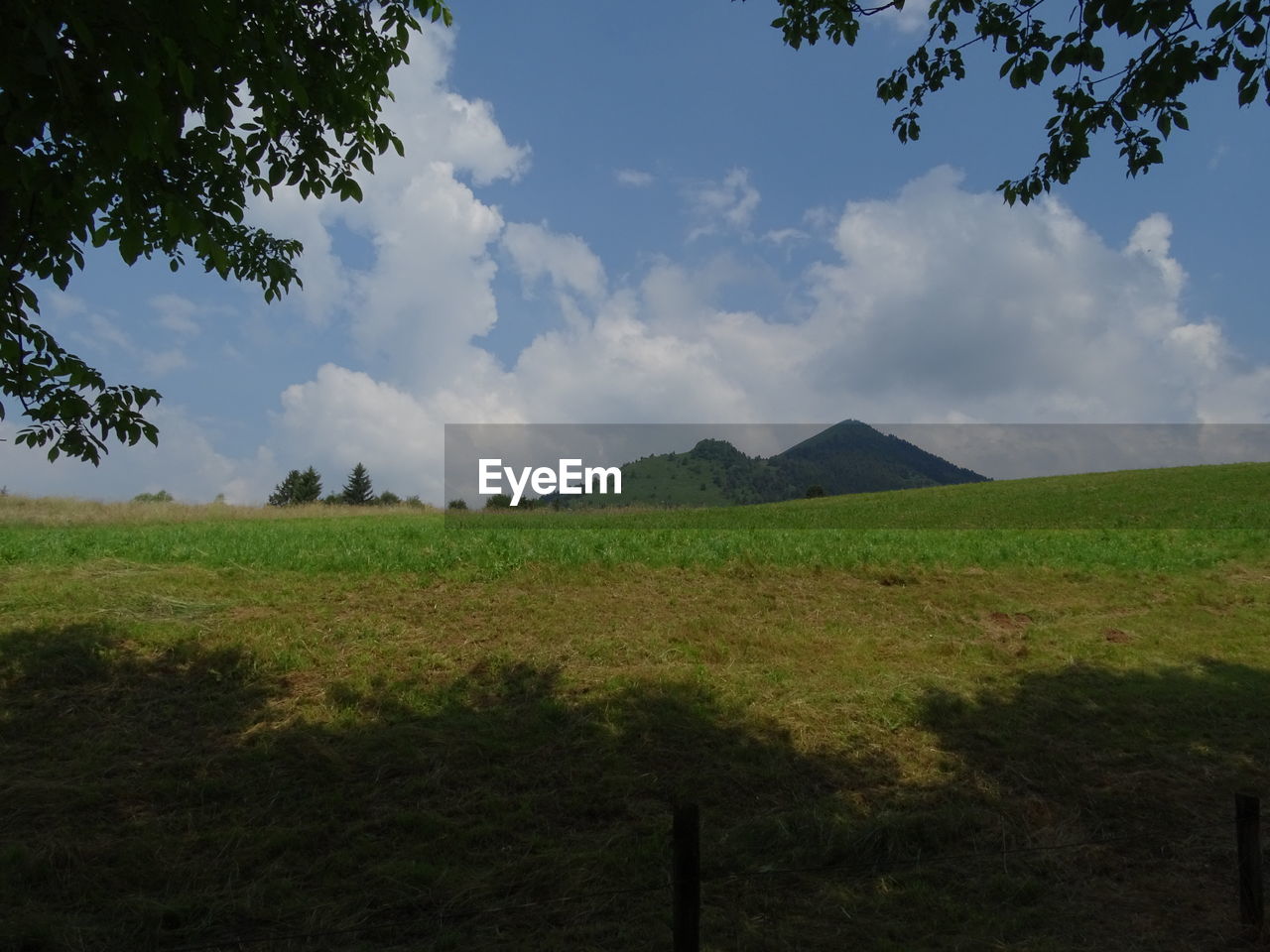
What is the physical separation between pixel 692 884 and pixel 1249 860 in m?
3.67

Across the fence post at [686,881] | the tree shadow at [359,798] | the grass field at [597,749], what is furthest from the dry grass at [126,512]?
the fence post at [686,881]

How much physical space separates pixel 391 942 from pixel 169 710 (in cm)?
451

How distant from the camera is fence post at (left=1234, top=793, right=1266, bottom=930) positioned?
4.71 meters

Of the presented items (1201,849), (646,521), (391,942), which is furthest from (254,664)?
(646,521)

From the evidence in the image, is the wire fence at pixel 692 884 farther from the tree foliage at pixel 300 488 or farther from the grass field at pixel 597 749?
the tree foliage at pixel 300 488

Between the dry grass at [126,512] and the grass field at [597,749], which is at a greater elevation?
the dry grass at [126,512]

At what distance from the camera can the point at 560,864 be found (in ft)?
18.1

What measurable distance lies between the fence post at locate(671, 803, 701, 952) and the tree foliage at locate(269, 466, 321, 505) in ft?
287

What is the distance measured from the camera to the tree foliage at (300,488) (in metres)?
84.6

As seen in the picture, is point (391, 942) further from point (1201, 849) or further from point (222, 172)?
point (1201, 849)

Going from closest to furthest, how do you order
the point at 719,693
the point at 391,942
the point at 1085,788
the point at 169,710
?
the point at 391,942, the point at 1085,788, the point at 169,710, the point at 719,693

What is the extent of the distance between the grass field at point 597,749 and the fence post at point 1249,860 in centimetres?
21

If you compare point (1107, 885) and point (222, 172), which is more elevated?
point (222, 172)

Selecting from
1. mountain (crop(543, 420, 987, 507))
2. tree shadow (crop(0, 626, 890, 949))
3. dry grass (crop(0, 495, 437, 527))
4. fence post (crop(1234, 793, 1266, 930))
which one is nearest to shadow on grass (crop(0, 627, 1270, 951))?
tree shadow (crop(0, 626, 890, 949))
